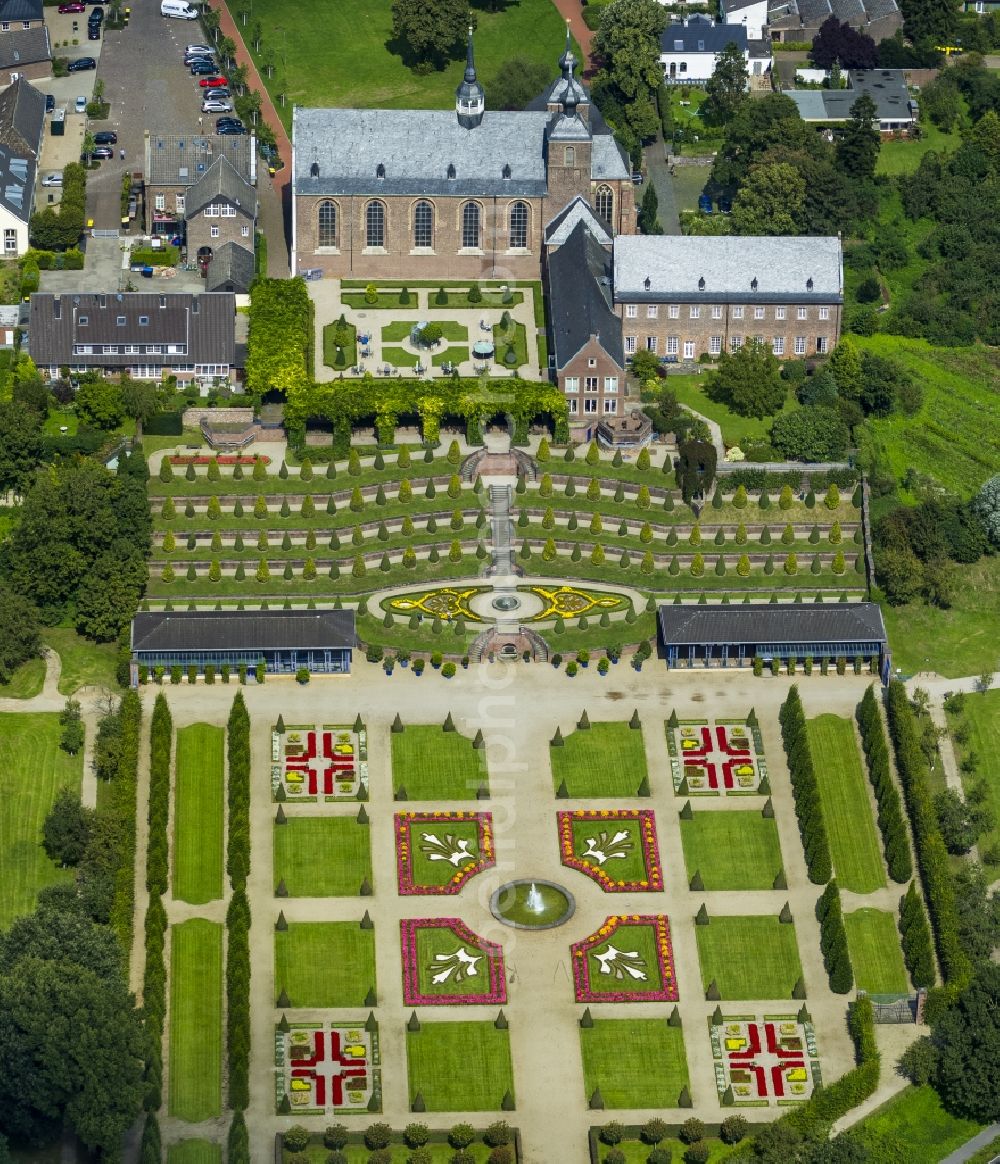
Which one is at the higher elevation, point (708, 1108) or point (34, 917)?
point (34, 917)

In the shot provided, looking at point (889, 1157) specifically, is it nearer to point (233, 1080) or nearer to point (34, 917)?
point (233, 1080)

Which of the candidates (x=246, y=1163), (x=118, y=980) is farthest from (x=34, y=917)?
(x=246, y=1163)

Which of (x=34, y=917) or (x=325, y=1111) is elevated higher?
(x=34, y=917)

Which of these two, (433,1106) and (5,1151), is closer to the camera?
(5,1151)

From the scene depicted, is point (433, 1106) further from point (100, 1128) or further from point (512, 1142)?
point (100, 1128)

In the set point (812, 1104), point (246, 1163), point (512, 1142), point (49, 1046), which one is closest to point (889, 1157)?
point (812, 1104)

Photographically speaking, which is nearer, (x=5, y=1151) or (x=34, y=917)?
(x=5, y=1151)
